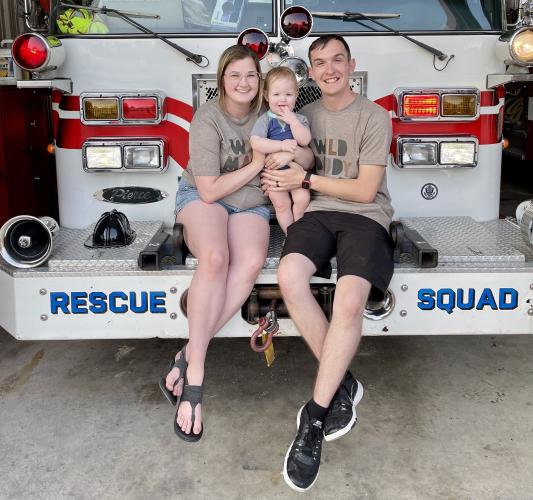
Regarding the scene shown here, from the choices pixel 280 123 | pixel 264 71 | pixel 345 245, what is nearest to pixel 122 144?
pixel 264 71

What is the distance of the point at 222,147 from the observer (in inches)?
122

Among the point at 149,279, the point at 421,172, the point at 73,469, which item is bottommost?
the point at 73,469

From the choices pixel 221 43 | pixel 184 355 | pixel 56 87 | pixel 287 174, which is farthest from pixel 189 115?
pixel 184 355

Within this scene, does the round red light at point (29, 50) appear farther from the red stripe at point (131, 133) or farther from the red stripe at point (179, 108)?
the red stripe at point (179, 108)

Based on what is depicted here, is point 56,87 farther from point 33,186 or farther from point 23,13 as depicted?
point 33,186

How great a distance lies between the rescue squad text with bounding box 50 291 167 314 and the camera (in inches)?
115

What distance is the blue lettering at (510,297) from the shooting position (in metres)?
2.92

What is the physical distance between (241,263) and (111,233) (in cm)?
71

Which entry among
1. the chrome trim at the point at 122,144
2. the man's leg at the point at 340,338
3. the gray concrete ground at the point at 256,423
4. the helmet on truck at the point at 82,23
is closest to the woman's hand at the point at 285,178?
the man's leg at the point at 340,338

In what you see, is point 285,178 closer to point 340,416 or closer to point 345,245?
point 345,245

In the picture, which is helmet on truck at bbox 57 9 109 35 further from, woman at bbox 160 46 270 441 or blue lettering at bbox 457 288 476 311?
blue lettering at bbox 457 288 476 311

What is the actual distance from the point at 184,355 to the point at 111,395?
3.21 ft

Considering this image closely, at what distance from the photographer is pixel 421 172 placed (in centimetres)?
373

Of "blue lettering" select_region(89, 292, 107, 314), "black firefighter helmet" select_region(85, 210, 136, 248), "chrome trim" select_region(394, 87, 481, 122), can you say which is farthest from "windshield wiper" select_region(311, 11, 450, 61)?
"blue lettering" select_region(89, 292, 107, 314)
